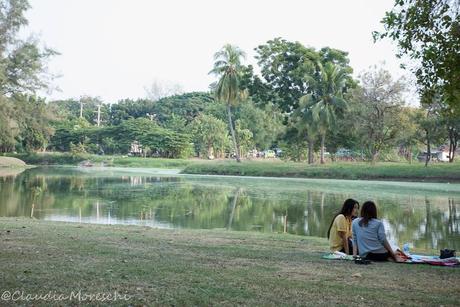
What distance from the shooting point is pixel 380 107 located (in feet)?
148

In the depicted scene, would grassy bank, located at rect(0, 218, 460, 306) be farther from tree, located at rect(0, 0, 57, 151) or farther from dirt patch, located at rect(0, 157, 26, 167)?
dirt patch, located at rect(0, 157, 26, 167)

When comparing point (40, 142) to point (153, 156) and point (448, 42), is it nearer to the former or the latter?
point (153, 156)

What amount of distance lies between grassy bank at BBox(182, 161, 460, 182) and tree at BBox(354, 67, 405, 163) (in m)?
2.93

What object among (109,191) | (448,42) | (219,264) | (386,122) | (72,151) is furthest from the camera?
(72,151)

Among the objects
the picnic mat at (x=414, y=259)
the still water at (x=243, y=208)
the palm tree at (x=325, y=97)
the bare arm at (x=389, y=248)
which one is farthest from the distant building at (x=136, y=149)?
the bare arm at (x=389, y=248)

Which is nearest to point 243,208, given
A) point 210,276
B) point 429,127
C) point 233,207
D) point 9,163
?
point 233,207

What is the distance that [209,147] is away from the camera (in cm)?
7375

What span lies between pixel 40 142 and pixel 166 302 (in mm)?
74374

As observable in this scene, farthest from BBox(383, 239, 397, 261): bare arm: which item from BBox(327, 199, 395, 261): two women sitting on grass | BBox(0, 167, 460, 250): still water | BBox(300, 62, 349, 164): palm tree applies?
BBox(300, 62, 349, 164): palm tree

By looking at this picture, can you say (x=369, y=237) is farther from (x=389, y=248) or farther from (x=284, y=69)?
(x=284, y=69)

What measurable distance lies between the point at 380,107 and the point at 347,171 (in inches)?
249

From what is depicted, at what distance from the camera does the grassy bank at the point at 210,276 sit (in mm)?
5340

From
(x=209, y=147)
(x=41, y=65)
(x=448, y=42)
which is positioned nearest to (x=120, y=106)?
(x=209, y=147)

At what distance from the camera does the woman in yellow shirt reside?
8836 millimetres
